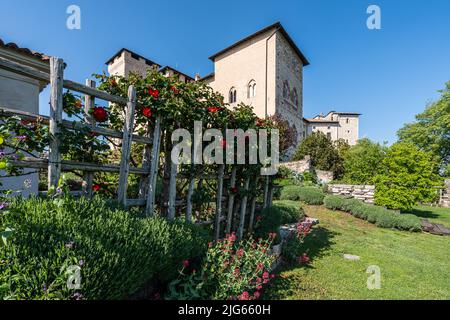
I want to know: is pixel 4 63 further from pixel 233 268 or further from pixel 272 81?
pixel 272 81

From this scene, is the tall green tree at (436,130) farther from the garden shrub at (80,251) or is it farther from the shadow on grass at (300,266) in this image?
the garden shrub at (80,251)

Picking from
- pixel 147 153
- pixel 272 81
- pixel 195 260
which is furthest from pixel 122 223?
pixel 272 81

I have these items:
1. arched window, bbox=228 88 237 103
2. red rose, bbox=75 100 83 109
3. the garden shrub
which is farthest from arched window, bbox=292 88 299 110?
the garden shrub

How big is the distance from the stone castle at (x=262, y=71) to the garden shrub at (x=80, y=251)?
1717 cm

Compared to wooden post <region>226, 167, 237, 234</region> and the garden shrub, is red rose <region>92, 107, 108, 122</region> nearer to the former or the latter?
the garden shrub

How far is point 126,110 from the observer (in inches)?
118

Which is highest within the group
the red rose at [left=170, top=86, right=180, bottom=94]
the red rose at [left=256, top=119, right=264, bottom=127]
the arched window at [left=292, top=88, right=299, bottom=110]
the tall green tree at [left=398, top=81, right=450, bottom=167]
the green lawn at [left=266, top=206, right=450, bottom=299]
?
the arched window at [left=292, top=88, right=299, bottom=110]

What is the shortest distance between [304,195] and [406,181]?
4441mm

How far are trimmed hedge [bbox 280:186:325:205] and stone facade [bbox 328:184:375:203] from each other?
2501mm

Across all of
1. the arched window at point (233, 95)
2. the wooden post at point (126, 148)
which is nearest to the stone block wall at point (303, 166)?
the arched window at point (233, 95)

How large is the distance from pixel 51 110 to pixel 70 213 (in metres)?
1.13

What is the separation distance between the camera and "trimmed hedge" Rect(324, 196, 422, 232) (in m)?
8.09

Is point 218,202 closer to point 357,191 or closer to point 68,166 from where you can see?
point 68,166

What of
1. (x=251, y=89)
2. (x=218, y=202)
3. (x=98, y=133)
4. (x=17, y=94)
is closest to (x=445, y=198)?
(x=251, y=89)
